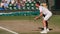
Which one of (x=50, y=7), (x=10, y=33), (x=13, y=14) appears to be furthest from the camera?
(x=50, y=7)

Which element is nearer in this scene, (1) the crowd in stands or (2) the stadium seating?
(1) the crowd in stands

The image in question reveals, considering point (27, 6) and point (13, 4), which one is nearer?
point (13, 4)

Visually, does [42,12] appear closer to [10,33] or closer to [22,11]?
[10,33]

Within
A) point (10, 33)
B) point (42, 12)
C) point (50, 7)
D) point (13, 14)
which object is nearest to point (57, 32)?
point (42, 12)

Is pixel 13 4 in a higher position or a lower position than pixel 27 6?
higher

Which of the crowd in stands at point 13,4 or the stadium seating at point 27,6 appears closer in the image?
the crowd in stands at point 13,4

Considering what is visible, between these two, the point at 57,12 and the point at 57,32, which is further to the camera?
the point at 57,12

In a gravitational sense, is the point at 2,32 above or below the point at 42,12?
below

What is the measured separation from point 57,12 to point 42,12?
12649mm

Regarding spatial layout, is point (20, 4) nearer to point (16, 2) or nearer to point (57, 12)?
point (16, 2)

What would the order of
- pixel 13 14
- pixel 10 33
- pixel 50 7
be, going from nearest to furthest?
1. pixel 10 33
2. pixel 13 14
3. pixel 50 7

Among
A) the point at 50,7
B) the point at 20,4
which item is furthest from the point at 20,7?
the point at 50,7

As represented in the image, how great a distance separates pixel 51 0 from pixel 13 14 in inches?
181

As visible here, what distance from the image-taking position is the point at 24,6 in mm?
26047
